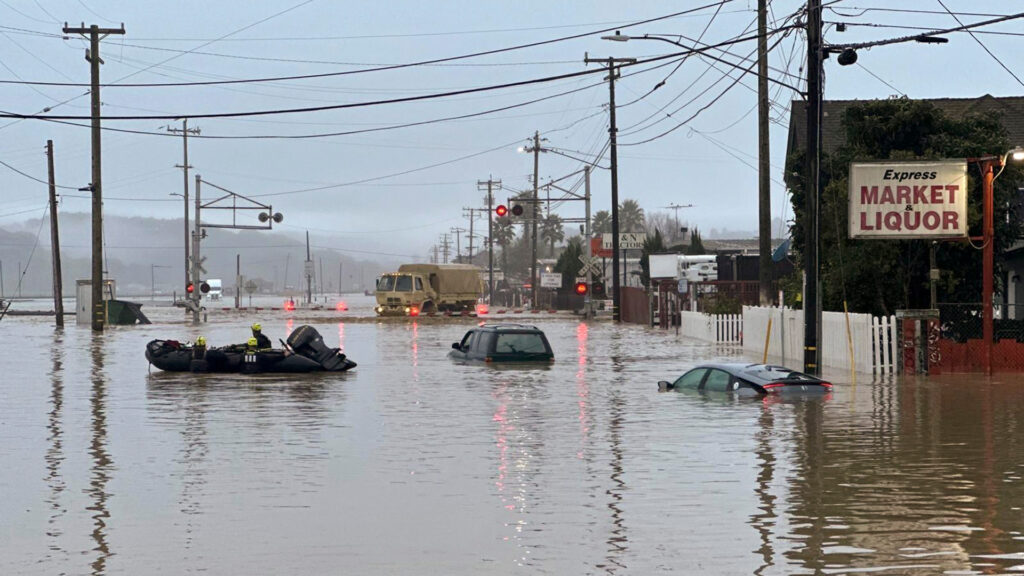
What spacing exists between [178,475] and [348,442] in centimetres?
387

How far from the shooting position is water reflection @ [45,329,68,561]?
40.6ft

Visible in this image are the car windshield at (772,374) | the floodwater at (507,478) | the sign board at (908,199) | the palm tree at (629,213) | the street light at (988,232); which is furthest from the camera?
the palm tree at (629,213)

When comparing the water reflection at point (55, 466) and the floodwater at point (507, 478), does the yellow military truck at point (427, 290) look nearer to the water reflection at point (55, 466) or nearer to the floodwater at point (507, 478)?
the water reflection at point (55, 466)

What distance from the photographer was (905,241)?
116ft

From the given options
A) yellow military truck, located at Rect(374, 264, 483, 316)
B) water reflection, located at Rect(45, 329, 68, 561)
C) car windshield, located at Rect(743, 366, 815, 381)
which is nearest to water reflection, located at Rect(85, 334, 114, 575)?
water reflection, located at Rect(45, 329, 68, 561)

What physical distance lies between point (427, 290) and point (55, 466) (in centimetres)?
6363

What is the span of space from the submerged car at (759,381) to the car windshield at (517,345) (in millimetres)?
9516

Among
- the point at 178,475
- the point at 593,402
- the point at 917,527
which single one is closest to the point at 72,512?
the point at 178,475

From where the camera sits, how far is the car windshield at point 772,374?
2508cm

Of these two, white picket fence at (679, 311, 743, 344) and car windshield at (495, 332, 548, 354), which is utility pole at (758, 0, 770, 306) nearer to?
car windshield at (495, 332, 548, 354)

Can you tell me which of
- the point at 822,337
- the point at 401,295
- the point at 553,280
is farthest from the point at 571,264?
the point at 822,337

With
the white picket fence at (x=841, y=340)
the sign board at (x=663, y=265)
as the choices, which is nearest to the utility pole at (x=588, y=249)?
the sign board at (x=663, y=265)

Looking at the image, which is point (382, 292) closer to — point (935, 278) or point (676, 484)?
point (935, 278)

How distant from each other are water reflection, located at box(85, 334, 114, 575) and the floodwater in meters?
0.05
